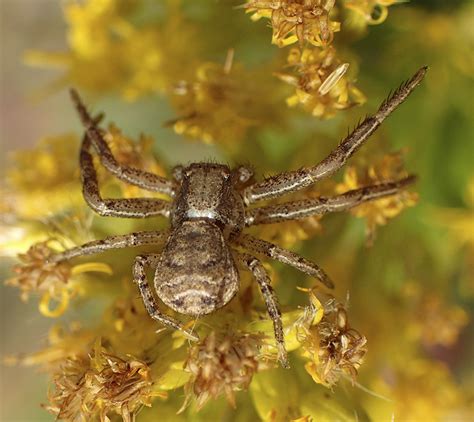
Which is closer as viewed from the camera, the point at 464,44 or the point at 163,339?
the point at 163,339

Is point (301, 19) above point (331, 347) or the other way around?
above

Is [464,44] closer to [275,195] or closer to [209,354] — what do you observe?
[275,195]

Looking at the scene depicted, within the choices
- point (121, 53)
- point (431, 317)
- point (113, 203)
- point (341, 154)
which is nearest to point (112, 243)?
point (113, 203)

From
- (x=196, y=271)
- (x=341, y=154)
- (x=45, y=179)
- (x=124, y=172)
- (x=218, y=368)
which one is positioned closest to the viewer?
(x=218, y=368)

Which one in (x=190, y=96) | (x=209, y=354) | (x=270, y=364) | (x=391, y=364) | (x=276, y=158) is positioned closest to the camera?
(x=209, y=354)

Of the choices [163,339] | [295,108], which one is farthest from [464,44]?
[163,339]

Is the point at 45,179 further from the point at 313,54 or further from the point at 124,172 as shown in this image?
the point at 313,54

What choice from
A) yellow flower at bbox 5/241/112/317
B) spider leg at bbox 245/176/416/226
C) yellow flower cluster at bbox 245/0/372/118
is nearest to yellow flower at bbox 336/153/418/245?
spider leg at bbox 245/176/416/226
